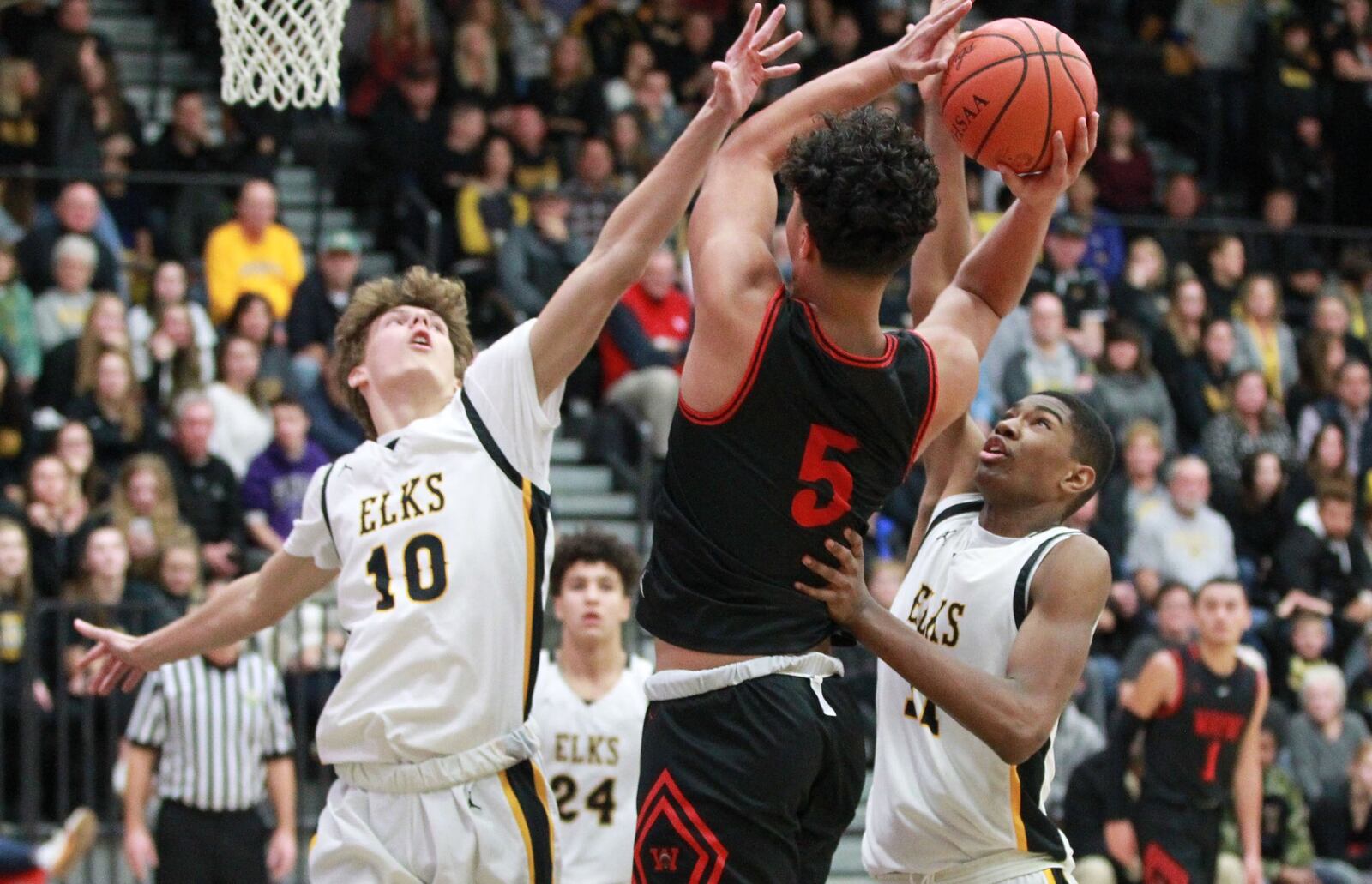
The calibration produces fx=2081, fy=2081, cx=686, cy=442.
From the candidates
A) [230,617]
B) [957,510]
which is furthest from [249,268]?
[957,510]

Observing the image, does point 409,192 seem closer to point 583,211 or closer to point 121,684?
point 583,211

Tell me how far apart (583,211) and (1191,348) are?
424 cm

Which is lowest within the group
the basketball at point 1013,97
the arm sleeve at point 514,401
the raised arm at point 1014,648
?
the raised arm at point 1014,648

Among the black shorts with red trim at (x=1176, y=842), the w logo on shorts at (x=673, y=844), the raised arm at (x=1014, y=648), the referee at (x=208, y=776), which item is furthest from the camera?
the black shorts with red trim at (x=1176, y=842)

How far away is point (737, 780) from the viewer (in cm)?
471

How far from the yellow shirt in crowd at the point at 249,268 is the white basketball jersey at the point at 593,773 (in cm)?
511

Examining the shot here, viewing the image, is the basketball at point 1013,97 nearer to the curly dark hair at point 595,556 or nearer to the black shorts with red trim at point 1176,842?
the curly dark hair at point 595,556

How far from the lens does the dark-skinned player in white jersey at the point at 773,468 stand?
467 centimetres

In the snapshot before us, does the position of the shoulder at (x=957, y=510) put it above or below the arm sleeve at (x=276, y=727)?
above

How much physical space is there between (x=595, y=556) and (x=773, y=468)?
2918 millimetres

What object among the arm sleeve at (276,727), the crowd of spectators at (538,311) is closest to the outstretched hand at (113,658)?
the arm sleeve at (276,727)

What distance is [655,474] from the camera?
1230cm

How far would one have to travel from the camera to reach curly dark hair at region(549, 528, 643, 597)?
7605mm

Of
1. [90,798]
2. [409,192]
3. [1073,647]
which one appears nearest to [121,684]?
Result: [1073,647]
